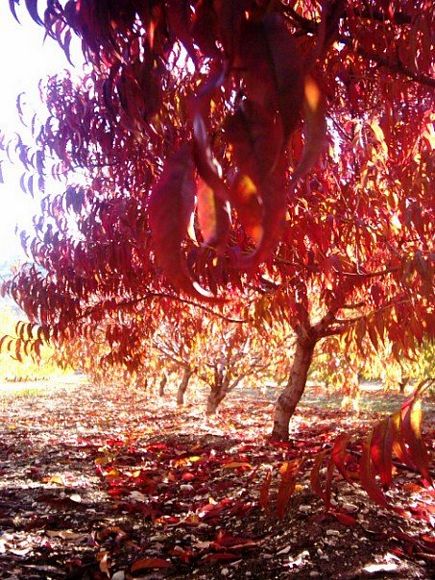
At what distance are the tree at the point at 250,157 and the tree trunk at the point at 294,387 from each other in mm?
22

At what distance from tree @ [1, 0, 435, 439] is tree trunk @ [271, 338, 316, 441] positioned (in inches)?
0.9

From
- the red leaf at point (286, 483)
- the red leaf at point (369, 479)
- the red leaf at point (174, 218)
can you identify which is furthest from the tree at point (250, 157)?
the red leaf at point (286, 483)

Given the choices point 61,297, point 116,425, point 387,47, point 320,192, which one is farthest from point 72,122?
A: point 116,425

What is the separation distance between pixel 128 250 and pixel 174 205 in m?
2.60

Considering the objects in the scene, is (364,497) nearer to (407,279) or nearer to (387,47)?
(407,279)

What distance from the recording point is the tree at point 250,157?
0.34 meters

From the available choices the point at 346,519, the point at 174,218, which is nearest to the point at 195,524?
the point at 346,519

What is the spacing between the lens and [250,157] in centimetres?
35

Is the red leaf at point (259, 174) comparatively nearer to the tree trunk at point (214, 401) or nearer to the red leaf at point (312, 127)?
the red leaf at point (312, 127)

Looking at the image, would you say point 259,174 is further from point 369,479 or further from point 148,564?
point 148,564

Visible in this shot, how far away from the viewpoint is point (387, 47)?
147cm

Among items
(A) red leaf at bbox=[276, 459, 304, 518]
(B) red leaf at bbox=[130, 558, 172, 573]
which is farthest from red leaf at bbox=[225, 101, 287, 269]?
(B) red leaf at bbox=[130, 558, 172, 573]

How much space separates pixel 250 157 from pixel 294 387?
5214 millimetres

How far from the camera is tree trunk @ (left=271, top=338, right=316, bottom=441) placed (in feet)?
17.0
